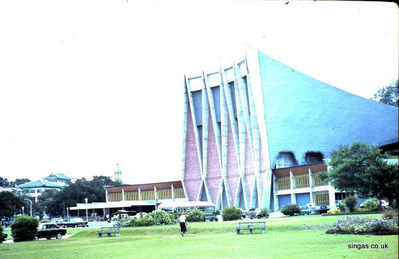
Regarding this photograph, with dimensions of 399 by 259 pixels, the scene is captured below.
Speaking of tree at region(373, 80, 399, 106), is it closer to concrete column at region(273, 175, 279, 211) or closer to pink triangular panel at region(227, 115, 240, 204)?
pink triangular panel at region(227, 115, 240, 204)

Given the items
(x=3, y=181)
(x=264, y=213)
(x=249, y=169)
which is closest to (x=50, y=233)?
(x=3, y=181)

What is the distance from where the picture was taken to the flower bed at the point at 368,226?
62.9 feet

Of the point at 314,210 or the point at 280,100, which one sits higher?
the point at 280,100

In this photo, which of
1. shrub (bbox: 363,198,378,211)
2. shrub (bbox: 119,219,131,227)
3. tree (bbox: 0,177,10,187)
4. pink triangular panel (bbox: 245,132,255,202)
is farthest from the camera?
pink triangular panel (bbox: 245,132,255,202)

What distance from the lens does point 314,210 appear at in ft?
152

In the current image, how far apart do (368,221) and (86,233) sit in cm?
2326

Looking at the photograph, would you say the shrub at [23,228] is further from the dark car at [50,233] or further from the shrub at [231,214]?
the shrub at [231,214]

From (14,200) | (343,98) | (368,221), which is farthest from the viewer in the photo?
(343,98)

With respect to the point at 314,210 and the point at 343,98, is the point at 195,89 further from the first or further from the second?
the point at 314,210

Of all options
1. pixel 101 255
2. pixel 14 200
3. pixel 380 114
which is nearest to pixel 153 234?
pixel 14 200

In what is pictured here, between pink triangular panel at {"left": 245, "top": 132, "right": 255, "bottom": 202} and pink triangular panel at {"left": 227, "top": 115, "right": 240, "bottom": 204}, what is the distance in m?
2.09

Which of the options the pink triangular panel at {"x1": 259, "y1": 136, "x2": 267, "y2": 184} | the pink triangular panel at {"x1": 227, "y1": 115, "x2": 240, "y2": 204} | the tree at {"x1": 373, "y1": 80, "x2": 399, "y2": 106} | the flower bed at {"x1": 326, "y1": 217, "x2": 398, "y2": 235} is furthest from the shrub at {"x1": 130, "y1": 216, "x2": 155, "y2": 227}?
the tree at {"x1": 373, "y1": 80, "x2": 399, "y2": 106}

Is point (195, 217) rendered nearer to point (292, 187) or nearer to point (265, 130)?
point (292, 187)

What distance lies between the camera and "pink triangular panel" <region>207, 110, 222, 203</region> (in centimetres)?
7675
